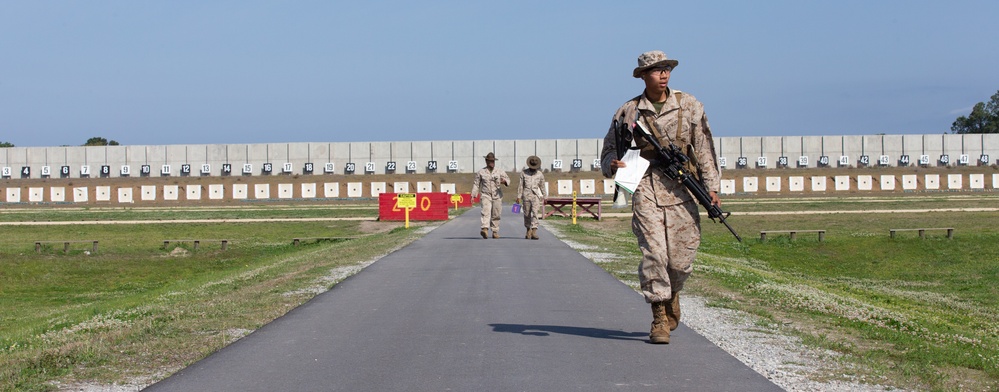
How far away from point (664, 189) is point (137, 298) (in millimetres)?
10451

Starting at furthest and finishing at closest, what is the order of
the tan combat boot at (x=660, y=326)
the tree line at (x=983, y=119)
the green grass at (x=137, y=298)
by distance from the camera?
the tree line at (x=983, y=119), the tan combat boot at (x=660, y=326), the green grass at (x=137, y=298)

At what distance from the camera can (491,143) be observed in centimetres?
11375

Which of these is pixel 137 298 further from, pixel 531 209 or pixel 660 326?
pixel 660 326

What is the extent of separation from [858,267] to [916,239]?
5.34 meters

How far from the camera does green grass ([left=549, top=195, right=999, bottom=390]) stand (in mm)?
7949

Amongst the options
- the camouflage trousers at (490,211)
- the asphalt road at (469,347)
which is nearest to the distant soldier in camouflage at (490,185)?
the camouflage trousers at (490,211)

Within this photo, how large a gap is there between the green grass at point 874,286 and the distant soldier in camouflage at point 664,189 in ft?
4.30

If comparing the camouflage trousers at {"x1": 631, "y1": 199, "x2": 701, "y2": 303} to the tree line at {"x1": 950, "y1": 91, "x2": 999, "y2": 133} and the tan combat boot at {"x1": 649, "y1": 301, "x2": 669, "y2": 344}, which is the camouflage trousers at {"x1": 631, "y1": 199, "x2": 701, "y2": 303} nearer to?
the tan combat boot at {"x1": 649, "y1": 301, "x2": 669, "y2": 344}

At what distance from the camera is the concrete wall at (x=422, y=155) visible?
113m

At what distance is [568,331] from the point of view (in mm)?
9102

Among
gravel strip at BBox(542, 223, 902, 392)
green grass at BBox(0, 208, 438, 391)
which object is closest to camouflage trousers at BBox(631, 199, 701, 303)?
gravel strip at BBox(542, 223, 902, 392)

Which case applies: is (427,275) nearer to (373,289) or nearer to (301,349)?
(373,289)

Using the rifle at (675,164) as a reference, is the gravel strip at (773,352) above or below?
below

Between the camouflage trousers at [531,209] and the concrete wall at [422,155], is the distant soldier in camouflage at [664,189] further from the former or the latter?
the concrete wall at [422,155]
